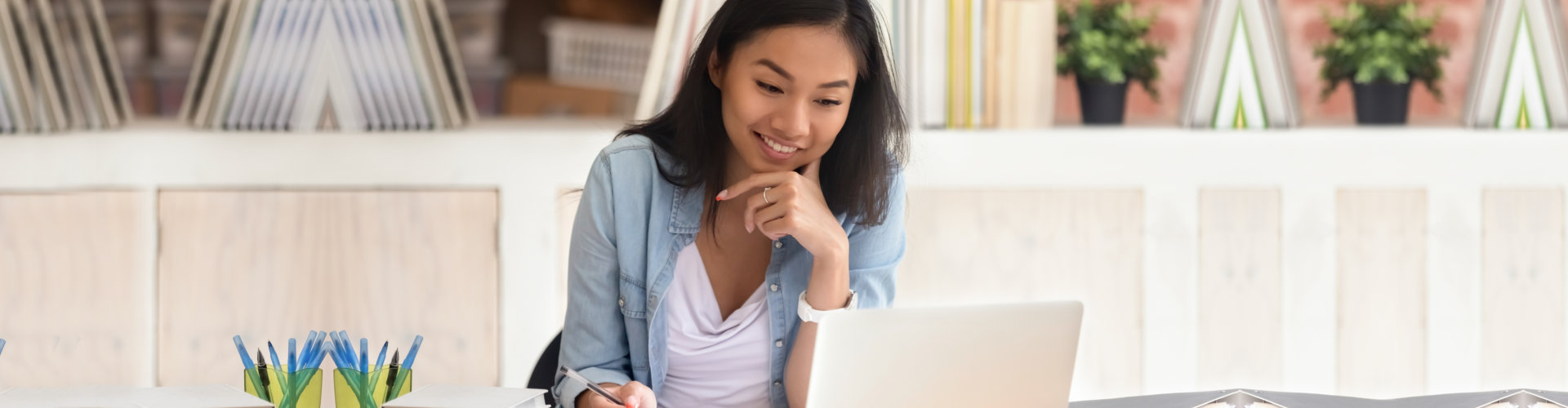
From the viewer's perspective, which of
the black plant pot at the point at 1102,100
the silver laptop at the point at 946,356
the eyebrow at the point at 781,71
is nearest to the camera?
the silver laptop at the point at 946,356

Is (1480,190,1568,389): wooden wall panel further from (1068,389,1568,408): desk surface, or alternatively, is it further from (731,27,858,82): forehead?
(731,27,858,82): forehead

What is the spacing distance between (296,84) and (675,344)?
111 centimetres

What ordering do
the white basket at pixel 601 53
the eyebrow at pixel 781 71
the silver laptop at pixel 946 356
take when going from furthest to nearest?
the white basket at pixel 601 53, the eyebrow at pixel 781 71, the silver laptop at pixel 946 356

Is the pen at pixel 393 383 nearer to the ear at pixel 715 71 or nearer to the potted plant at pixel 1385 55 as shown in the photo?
the ear at pixel 715 71

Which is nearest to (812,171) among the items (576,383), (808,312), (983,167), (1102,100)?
(808,312)

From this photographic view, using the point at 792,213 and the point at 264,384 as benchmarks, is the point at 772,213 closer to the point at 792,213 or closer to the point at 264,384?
the point at 792,213

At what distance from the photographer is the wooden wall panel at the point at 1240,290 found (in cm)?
216

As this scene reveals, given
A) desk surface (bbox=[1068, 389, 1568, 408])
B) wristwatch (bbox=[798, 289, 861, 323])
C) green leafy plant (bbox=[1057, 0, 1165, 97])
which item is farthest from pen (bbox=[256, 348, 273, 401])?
green leafy plant (bbox=[1057, 0, 1165, 97])

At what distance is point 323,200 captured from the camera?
2.13 metres

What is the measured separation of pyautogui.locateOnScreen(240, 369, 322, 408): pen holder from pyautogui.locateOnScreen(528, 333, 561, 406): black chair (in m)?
0.39

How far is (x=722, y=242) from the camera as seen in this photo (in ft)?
4.64

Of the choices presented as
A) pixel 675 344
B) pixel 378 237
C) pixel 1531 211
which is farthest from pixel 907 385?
pixel 1531 211

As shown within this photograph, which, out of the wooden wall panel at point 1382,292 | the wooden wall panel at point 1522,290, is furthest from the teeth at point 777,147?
the wooden wall panel at point 1522,290

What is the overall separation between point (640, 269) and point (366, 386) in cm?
39
